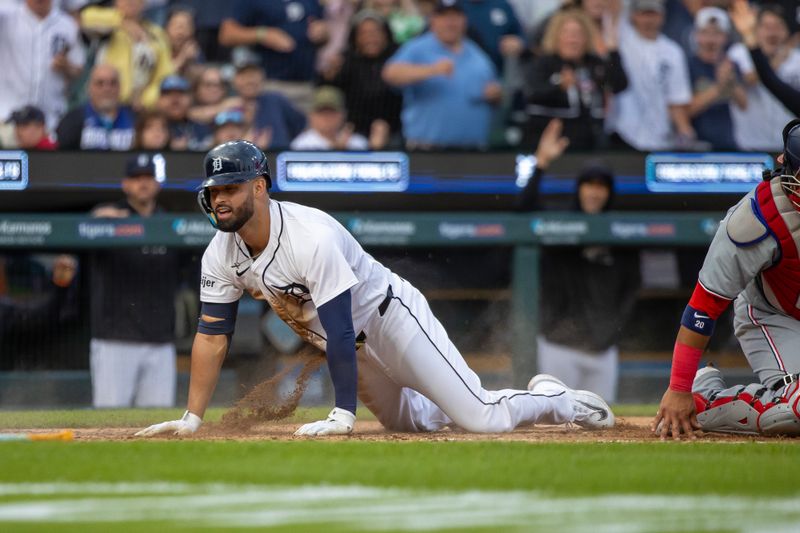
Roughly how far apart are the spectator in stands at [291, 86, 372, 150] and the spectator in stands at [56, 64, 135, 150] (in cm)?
136

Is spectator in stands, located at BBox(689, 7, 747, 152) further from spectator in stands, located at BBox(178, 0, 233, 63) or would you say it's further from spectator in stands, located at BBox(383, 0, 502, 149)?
spectator in stands, located at BBox(178, 0, 233, 63)

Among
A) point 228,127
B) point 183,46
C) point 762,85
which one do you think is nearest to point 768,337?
point 762,85

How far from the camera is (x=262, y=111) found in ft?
32.9

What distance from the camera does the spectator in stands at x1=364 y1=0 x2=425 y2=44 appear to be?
10.5 meters

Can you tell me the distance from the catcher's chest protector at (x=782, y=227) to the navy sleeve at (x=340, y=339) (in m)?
1.93

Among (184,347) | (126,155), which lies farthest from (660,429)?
(126,155)

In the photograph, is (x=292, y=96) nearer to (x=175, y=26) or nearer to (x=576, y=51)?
(x=175, y=26)

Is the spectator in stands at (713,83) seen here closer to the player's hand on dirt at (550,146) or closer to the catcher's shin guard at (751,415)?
the player's hand on dirt at (550,146)

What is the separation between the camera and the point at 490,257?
983 cm

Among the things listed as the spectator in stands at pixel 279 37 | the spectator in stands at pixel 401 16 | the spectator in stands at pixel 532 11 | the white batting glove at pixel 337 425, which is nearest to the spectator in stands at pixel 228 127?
the spectator in stands at pixel 279 37

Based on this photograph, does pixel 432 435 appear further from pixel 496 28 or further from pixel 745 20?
pixel 745 20

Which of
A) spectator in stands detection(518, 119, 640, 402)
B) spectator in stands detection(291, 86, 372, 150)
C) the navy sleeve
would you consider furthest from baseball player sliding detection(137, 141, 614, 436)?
spectator in stands detection(291, 86, 372, 150)

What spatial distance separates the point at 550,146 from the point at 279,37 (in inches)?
96.0

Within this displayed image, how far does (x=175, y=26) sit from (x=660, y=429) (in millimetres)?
6059
